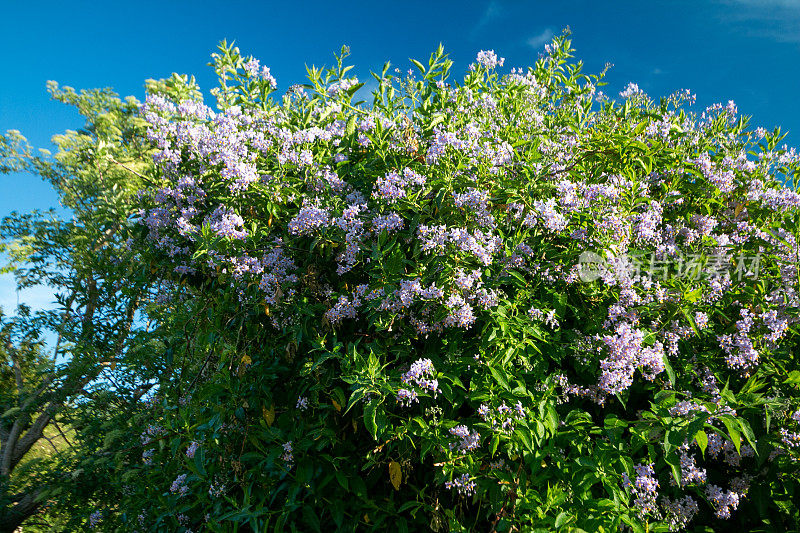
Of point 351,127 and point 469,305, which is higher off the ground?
point 351,127

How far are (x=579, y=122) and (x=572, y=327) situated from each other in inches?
55.7

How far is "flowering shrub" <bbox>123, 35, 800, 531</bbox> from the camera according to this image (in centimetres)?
247

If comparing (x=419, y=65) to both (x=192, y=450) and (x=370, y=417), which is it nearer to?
(x=370, y=417)

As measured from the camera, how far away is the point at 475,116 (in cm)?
338

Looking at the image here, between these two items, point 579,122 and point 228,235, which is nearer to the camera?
point 228,235

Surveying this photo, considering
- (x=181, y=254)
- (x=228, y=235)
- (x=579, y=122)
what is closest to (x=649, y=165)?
(x=579, y=122)

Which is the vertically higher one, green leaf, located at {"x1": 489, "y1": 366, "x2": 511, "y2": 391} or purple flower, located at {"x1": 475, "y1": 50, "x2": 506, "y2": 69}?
purple flower, located at {"x1": 475, "y1": 50, "x2": 506, "y2": 69}

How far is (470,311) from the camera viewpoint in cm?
243

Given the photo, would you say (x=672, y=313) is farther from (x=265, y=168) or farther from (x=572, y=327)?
(x=265, y=168)

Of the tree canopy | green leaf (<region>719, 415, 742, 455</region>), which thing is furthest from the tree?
green leaf (<region>719, 415, 742, 455</region>)

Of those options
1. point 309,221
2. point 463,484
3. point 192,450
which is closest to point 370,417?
point 463,484

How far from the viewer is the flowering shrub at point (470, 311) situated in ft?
8.12

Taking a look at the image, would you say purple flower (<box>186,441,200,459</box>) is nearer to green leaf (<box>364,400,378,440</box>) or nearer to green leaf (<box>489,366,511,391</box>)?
green leaf (<box>364,400,378,440</box>)

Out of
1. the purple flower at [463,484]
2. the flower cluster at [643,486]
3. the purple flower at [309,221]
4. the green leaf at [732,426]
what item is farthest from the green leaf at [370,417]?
the green leaf at [732,426]
